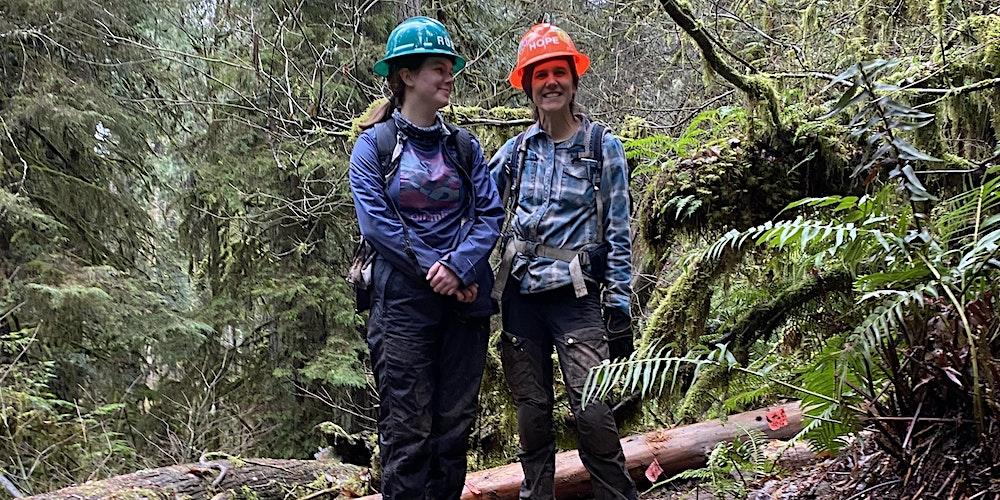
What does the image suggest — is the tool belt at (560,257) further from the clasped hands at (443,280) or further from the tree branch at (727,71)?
the tree branch at (727,71)

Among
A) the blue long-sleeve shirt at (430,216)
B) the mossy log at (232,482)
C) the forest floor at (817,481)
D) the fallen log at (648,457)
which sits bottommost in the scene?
the mossy log at (232,482)

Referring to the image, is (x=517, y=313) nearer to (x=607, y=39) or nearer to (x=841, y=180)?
(x=841, y=180)

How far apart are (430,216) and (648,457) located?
2.17m

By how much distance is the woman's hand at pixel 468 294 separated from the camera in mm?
3439

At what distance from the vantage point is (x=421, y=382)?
3.46 meters

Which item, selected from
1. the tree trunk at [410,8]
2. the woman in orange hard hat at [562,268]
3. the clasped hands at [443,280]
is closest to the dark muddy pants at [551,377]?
the woman in orange hard hat at [562,268]

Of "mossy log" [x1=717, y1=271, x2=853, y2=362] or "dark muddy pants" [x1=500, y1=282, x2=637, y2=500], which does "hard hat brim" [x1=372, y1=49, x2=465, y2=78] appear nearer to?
"dark muddy pants" [x1=500, y1=282, x2=637, y2=500]

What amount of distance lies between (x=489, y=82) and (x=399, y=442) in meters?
6.76

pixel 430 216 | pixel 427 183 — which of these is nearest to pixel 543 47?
pixel 427 183

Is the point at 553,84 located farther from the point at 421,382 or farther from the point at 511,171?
the point at 421,382

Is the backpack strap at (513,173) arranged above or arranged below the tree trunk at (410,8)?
below

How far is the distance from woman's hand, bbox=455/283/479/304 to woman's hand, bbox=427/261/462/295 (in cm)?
8

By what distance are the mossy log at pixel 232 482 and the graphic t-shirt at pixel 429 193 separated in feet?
7.91

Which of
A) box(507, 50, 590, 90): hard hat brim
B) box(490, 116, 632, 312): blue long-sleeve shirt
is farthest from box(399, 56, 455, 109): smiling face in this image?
box(490, 116, 632, 312): blue long-sleeve shirt
